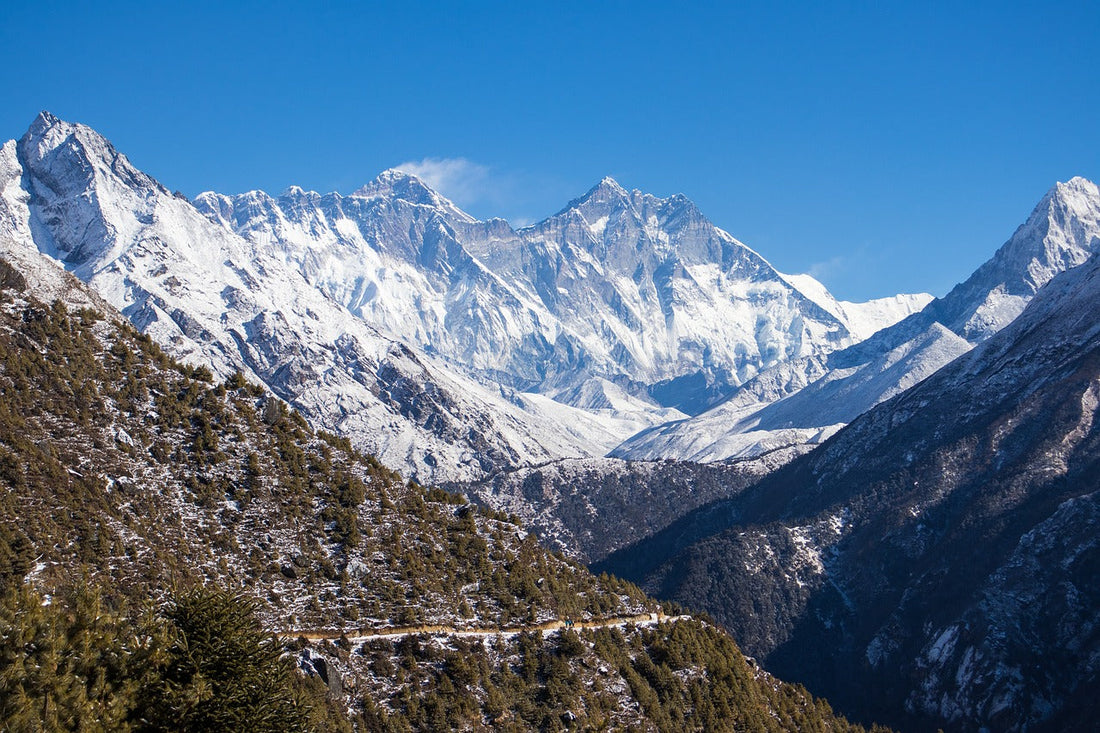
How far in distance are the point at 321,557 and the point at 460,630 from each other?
1544cm

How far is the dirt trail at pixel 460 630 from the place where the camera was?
274 ft

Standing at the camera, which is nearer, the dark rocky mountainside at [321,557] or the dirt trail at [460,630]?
the dark rocky mountainside at [321,557]

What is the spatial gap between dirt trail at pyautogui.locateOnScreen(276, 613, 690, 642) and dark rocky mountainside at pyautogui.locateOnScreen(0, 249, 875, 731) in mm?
250

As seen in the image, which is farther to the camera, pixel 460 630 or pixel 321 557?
pixel 321 557

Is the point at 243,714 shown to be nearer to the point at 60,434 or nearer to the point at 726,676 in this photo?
the point at 60,434

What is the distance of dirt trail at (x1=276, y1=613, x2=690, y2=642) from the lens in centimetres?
8362

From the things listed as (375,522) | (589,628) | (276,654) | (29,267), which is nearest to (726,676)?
(589,628)

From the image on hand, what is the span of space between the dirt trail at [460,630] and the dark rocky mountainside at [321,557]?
0.25 m

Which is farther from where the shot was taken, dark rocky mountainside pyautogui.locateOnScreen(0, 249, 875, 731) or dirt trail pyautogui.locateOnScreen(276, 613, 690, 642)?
dirt trail pyautogui.locateOnScreen(276, 613, 690, 642)

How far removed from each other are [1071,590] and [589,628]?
454ft

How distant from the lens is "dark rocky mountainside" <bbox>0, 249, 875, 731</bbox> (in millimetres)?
80750

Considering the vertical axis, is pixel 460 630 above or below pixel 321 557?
below

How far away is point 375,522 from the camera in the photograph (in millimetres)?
104125

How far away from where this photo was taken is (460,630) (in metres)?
91.7
